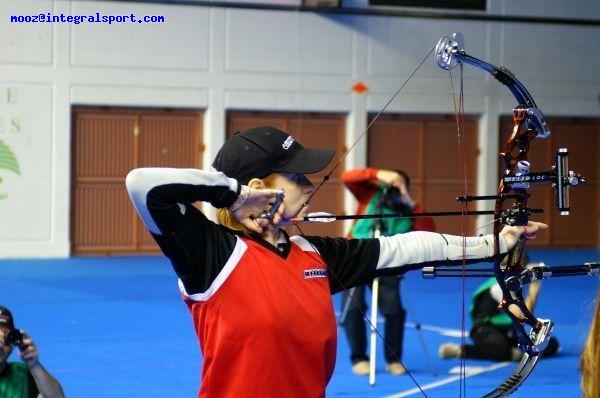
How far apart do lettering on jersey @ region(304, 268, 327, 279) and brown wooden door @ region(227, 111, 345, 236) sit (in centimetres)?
1475

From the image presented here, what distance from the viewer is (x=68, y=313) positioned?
425 inches

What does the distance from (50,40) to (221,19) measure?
8.90 feet

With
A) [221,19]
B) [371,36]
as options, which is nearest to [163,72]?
[221,19]

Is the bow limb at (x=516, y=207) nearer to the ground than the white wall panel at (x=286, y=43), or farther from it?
nearer to the ground

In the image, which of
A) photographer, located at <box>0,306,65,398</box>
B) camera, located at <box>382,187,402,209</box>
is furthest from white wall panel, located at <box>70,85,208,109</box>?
photographer, located at <box>0,306,65,398</box>

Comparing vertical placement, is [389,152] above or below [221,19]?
below

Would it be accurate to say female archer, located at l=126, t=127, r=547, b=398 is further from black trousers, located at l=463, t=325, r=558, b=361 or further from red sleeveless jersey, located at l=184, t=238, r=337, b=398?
black trousers, located at l=463, t=325, r=558, b=361

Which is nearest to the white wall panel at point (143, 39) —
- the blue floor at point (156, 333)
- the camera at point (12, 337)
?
the blue floor at point (156, 333)

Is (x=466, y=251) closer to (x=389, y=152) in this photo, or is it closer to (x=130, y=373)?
(x=130, y=373)

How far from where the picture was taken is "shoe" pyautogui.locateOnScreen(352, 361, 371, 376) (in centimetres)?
782

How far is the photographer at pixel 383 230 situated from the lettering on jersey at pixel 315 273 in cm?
467

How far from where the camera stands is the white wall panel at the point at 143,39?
16641mm

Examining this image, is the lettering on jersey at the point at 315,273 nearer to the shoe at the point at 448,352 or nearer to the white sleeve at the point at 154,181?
the white sleeve at the point at 154,181

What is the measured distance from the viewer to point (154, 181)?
280 cm
